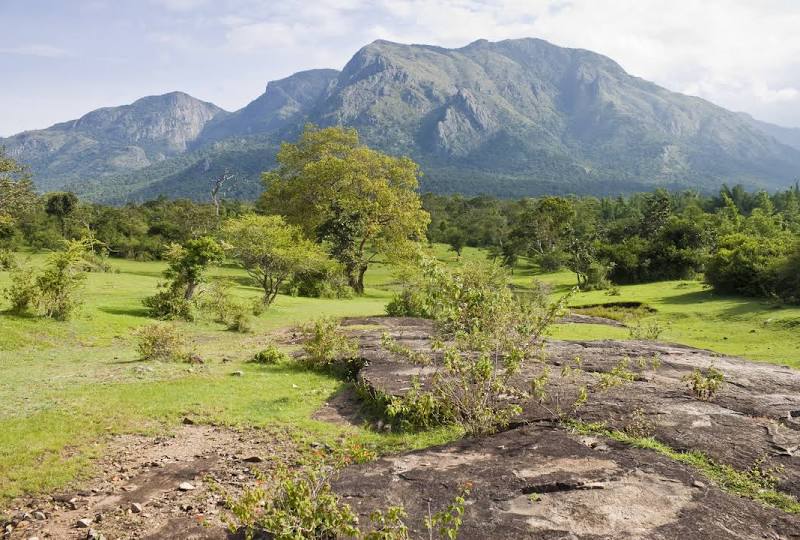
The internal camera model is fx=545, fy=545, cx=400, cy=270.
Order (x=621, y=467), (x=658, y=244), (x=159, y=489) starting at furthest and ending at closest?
1. (x=658, y=244)
2. (x=159, y=489)
3. (x=621, y=467)

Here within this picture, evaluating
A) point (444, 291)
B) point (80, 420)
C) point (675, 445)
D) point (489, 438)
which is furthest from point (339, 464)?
point (80, 420)

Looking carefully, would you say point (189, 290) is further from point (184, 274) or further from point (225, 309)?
point (225, 309)

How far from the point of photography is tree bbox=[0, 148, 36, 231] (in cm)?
3338

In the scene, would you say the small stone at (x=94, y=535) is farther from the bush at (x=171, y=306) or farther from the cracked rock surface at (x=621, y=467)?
the bush at (x=171, y=306)

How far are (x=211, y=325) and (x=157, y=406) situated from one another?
14464 millimetres

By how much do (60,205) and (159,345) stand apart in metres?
66.9

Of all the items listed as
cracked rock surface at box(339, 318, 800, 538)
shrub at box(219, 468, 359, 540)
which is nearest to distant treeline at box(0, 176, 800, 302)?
cracked rock surface at box(339, 318, 800, 538)

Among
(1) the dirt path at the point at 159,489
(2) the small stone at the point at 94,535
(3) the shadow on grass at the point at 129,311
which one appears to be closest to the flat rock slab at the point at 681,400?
(1) the dirt path at the point at 159,489

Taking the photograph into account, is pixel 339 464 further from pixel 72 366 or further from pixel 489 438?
pixel 72 366

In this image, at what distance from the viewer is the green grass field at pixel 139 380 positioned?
10422mm

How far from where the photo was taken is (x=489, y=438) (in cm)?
1019

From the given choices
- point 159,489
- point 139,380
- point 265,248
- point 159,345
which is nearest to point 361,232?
point 265,248

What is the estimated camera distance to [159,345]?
17.9m

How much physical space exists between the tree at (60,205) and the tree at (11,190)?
4013cm
